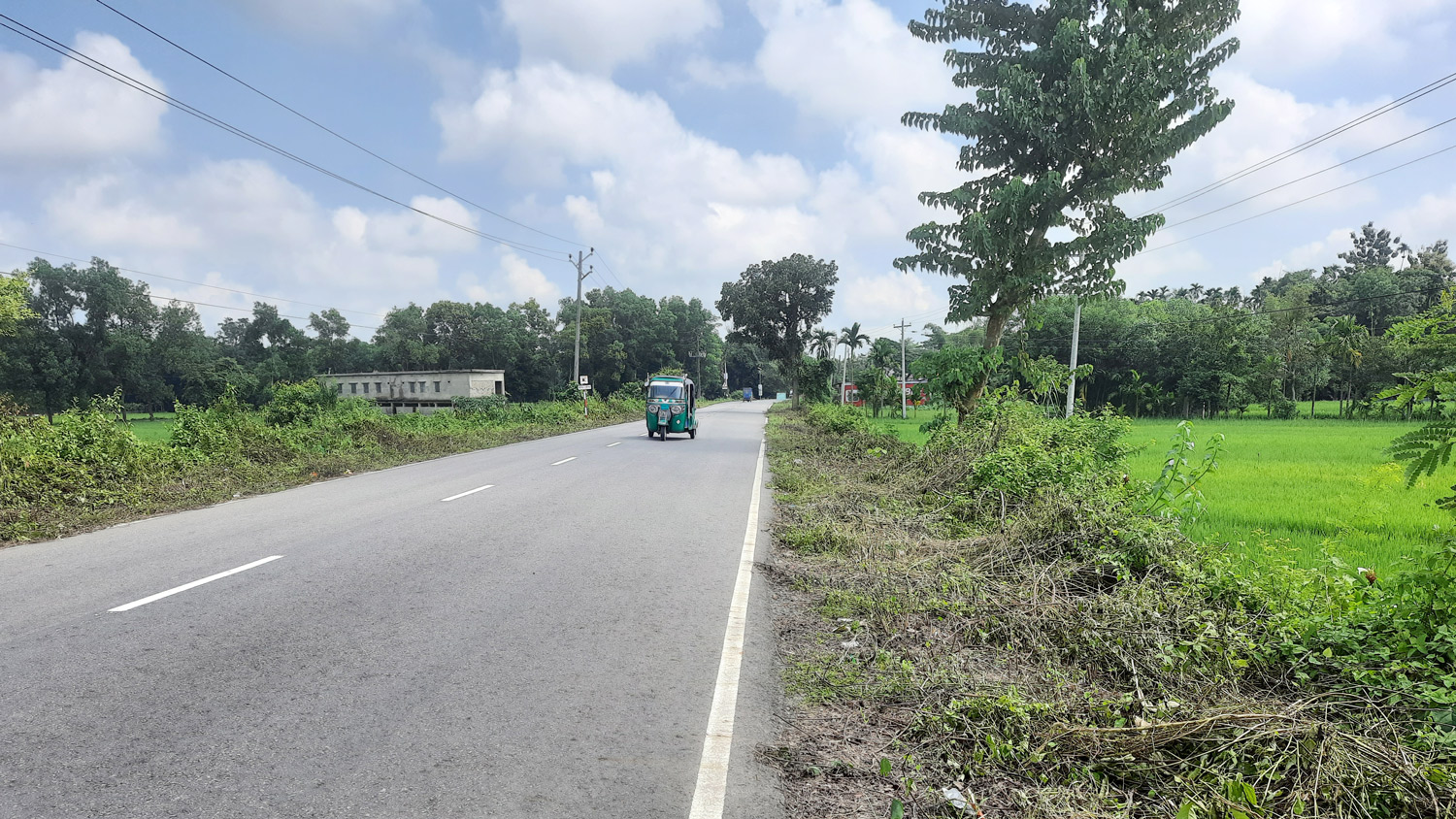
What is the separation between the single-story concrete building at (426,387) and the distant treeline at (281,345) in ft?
Answer: 22.3

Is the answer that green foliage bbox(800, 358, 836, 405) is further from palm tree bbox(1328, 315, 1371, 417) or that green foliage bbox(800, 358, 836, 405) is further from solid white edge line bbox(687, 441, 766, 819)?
solid white edge line bbox(687, 441, 766, 819)

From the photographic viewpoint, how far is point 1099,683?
13.5 ft

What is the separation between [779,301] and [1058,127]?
123 feet

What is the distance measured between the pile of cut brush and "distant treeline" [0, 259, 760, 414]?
4352 cm

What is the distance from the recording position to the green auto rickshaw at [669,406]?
26.6 meters

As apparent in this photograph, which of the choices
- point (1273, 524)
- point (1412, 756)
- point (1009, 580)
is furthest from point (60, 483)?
point (1273, 524)

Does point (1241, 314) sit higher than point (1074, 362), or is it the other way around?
point (1241, 314)

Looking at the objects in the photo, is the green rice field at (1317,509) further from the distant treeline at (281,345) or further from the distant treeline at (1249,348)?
the distant treeline at (281,345)

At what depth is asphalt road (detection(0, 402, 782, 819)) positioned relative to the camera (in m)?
3.13

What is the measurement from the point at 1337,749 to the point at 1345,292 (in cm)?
7195

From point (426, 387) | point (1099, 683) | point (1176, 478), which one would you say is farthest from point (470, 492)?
point (426, 387)

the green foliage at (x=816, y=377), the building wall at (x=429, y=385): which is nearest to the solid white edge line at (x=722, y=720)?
the green foliage at (x=816, y=377)

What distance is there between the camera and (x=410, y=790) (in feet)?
10.2

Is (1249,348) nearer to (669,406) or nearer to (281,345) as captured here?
(669,406)
